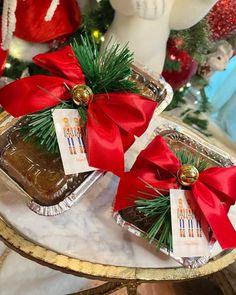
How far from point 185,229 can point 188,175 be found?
74mm

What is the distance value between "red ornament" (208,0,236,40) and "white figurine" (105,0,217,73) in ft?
0.37

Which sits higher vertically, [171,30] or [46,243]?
[171,30]

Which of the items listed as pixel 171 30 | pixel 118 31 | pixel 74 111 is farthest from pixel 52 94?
pixel 171 30

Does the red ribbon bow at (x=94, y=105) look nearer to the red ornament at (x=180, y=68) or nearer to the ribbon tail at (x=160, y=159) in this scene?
the ribbon tail at (x=160, y=159)

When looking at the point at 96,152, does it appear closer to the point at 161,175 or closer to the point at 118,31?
the point at 161,175

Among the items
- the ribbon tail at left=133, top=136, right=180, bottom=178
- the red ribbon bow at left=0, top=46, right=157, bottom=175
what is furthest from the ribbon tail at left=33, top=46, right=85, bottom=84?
the ribbon tail at left=133, top=136, right=180, bottom=178

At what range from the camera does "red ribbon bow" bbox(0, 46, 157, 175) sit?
2.18 ft

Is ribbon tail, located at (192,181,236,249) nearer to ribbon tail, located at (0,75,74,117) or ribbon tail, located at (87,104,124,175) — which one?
ribbon tail, located at (87,104,124,175)

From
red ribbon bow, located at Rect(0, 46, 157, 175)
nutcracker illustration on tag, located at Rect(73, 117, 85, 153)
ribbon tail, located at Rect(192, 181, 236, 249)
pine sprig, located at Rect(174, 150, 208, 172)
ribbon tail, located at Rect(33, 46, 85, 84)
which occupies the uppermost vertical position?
ribbon tail, located at Rect(33, 46, 85, 84)

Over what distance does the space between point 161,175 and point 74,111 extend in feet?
0.50

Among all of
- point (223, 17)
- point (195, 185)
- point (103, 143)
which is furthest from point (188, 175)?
point (223, 17)

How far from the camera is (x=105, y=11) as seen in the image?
43.2 inches

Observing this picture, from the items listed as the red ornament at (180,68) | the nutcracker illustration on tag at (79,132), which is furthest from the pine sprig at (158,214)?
the red ornament at (180,68)

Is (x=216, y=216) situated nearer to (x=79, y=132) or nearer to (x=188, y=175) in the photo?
(x=188, y=175)
